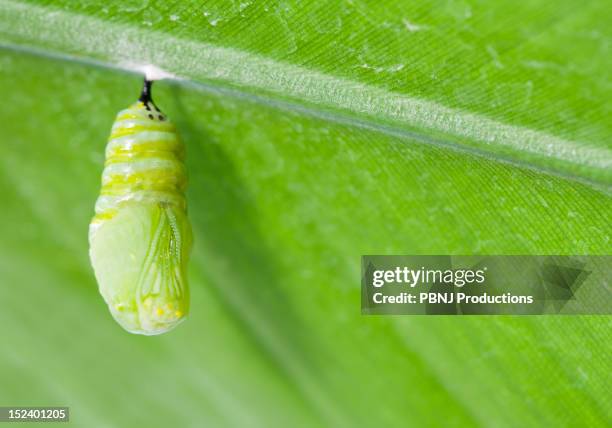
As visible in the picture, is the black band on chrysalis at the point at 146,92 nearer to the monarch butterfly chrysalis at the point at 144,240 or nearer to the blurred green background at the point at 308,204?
the blurred green background at the point at 308,204

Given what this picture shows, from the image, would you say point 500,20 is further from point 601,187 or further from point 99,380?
point 99,380

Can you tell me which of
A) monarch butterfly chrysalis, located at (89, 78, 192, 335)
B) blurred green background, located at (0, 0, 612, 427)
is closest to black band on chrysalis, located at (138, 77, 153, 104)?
blurred green background, located at (0, 0, 612, 427)

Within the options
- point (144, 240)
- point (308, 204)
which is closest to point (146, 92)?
point (144, 240)

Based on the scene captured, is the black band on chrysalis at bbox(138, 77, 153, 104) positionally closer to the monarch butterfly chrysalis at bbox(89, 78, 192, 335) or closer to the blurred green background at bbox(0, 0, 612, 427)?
the blurred green background at bbox(0, 0, 612, 427)

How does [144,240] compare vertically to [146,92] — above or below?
below

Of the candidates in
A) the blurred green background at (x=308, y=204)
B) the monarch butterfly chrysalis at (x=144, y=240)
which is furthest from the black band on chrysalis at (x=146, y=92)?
the monarch butterfly chrysalis at (x=144, y=240)

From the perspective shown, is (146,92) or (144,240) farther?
(144,240)

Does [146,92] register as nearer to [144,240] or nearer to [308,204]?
[144,240]
